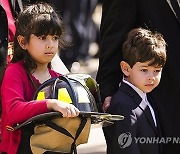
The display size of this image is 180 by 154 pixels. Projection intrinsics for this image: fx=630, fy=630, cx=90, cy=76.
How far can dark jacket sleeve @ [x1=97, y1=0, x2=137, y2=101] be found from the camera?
3812 millimetres

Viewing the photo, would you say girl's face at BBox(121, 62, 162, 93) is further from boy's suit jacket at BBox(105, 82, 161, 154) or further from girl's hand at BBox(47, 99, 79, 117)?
girl's hand at BBox(47, 99, 79, 117)

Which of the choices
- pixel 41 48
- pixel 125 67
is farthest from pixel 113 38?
pixel 41 48

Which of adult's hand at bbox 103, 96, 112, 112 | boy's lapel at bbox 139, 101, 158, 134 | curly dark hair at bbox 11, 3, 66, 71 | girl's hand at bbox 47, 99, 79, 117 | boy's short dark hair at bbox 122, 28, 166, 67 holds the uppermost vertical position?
curly dark hair at bbox 11, 3, 66, 71

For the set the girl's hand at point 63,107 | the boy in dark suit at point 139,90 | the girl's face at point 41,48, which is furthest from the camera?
the boy in dark suit at point 139,90

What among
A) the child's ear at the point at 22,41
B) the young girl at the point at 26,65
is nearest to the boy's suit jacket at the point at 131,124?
the young girl at the point at 26,65

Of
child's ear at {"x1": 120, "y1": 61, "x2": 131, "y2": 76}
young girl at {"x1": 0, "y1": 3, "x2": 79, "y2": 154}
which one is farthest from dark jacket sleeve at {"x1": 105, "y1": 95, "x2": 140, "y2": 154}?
young girl at {"x1": 0, "y1": 3, "x2": 79, "y2": 154}

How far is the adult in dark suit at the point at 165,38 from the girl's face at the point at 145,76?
0.46 ft

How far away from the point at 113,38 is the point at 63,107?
0.89m

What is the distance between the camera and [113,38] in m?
3.86

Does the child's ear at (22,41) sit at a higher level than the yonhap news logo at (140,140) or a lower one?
higher

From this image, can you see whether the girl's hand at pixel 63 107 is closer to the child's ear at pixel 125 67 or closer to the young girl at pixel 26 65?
the young girl at pixel 26 65

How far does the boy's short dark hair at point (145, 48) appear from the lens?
3.66 meters

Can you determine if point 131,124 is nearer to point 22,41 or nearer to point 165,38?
point 165,38

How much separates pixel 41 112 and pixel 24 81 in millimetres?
321
